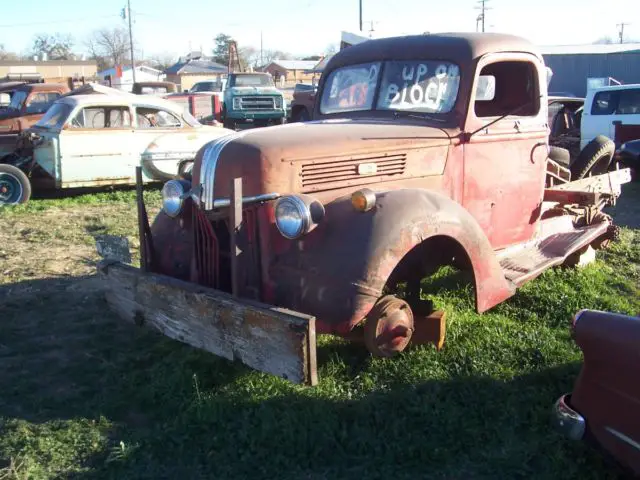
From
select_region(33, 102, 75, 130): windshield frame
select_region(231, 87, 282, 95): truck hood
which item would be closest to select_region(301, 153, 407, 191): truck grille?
select_region(33, 102, 75, 130): windshield frame

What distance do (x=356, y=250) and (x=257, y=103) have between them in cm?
1788

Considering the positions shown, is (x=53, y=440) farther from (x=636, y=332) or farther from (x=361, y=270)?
(x=636, y=332)

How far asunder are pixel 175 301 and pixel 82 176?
22.8 ft

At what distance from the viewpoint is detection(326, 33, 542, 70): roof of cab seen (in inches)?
173

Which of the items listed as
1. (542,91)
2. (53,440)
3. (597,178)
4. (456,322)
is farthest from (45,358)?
(597,178)

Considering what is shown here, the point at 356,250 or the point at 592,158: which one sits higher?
the point at 592,158

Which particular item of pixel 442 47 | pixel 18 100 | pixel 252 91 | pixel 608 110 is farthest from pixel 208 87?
pixel 442 47

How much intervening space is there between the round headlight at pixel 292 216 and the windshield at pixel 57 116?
7428mm

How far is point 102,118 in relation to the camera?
1014 centimetres

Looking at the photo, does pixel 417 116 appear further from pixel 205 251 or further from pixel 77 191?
pixel 77 191

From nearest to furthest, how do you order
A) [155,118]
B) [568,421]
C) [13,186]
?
[568,421], [13,186], [155,118]

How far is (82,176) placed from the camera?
9.91 m

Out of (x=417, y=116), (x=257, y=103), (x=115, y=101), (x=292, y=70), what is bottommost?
(x=417, y=116)

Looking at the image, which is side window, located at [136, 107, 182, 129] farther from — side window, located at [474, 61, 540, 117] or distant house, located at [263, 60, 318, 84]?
distant house, located at [263, 60, 318, 84]
